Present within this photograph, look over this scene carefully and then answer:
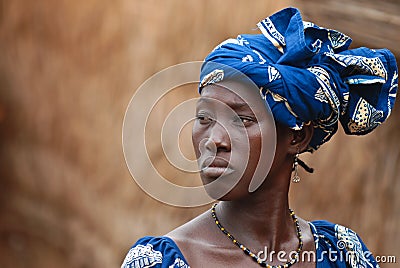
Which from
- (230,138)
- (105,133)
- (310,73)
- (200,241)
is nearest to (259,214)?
(200,241)

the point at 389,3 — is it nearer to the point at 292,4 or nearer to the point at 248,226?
the point at 292,4

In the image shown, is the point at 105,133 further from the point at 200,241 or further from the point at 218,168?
the point at 218,168

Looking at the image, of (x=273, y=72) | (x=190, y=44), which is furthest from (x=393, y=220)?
(x=273, y=72)

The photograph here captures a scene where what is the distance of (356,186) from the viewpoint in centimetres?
535

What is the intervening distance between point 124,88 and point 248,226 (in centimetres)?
324

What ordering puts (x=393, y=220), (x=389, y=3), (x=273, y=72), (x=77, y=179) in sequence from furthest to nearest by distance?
(x=77, y=179) < (x=393, y=220) < (x=389, y=3) < (x=273, y=72)

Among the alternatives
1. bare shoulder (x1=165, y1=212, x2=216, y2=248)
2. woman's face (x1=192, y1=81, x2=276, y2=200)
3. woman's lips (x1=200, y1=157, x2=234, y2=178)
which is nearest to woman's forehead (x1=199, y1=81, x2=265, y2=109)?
woman's face (x1=192, y1=81, x2=276, y2=200)

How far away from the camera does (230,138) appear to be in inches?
108

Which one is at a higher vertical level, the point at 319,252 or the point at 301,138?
the point at 301,138

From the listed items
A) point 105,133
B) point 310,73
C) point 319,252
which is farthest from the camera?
point 105,133

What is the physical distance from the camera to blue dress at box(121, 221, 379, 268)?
275 cm

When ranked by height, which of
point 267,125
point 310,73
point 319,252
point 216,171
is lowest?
point 319,252

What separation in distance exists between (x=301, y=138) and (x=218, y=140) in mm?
328

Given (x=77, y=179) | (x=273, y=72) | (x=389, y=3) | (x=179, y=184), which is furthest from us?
(x=77, y=179)
